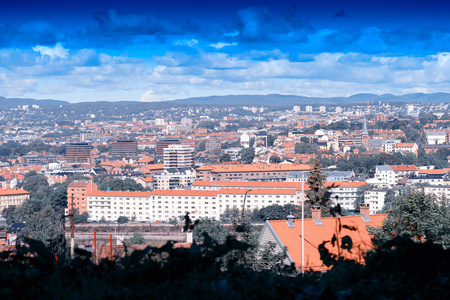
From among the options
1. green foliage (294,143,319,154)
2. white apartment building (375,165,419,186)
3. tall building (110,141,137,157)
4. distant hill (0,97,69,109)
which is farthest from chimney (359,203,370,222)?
distant hill (0,97,69,109)

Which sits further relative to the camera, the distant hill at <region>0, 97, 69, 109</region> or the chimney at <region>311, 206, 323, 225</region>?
the distant hill at <region>0, 97, 69, 109</region>

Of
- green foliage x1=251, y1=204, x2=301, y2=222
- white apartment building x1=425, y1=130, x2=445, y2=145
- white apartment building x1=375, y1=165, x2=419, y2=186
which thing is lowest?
green foliage x1=251, y1=204, x2=301, y2=222

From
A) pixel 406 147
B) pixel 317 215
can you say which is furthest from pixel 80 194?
pixel 406 147

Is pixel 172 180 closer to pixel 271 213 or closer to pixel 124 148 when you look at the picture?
pixel 271 213

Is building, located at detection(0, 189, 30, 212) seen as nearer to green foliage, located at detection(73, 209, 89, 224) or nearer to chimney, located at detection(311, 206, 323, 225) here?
green foliage, located at detection(73, 209, 89, 224)

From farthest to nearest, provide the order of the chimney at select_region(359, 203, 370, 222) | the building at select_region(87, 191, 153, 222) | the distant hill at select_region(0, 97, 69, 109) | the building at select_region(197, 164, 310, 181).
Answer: the distant hill at select_region(0, 97, 69, 109) < the building at select_region(197, 164, 310, 181) < the building at select_region(87, 191, 153, 222) < the chimney at select_region(359, 203, 370, 222)

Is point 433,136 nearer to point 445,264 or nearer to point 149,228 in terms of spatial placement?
point 149,228
